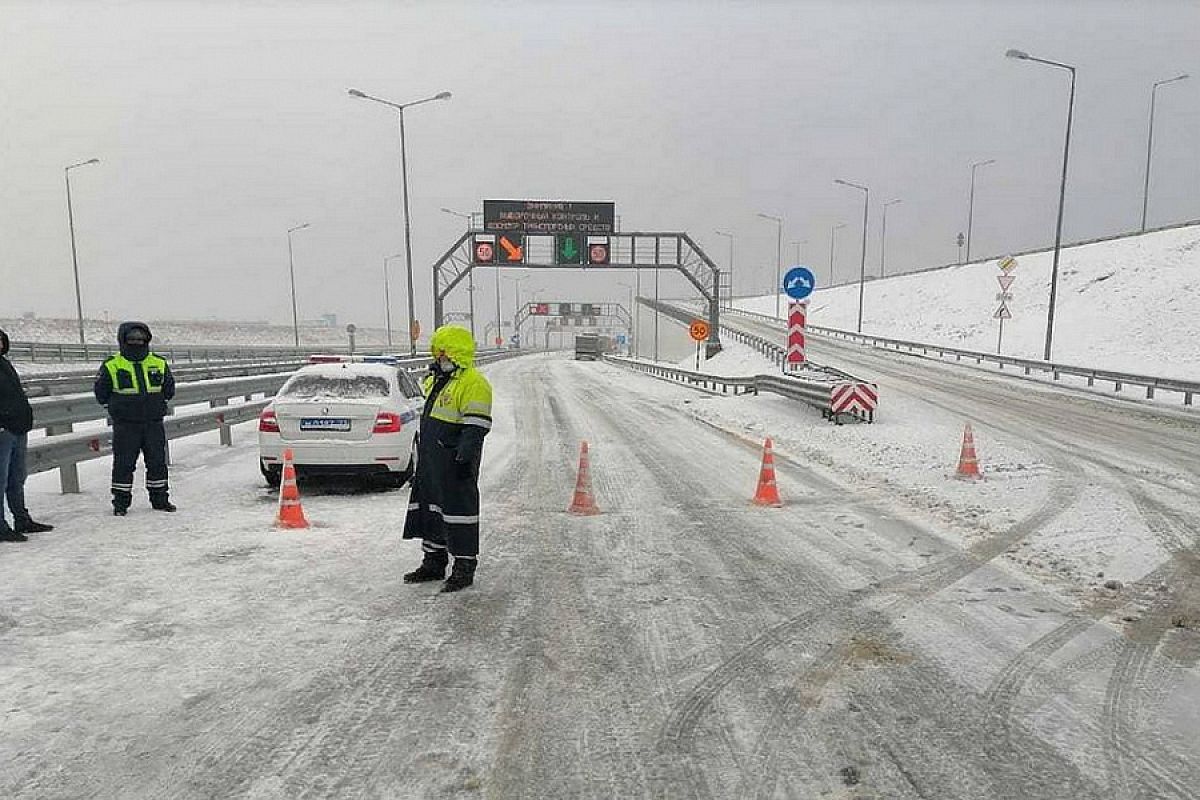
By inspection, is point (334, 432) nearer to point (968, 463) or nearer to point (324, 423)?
point (324, 423)

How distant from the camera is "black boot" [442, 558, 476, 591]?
17.7 feet

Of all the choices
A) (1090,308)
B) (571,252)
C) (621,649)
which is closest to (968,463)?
(621,649)

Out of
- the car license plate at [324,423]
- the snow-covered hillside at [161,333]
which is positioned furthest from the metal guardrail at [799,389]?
the snow-covered hillside at [161,333]

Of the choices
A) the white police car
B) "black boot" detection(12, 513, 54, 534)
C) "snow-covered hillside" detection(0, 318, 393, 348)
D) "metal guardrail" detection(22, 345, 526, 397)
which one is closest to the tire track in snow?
the white police car

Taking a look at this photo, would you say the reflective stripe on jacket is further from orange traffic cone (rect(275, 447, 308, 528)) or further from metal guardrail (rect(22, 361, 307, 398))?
metal guardrail (rect(22, 361, 307, 398))

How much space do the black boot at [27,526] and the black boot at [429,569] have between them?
3.92 metres

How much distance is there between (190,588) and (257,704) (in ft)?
7.20

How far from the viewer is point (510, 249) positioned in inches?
1565

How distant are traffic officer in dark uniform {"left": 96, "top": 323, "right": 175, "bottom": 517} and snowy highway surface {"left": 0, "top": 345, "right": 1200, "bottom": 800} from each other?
0.34 meters

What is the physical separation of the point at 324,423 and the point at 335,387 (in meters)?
0.57

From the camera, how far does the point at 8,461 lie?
259 inches

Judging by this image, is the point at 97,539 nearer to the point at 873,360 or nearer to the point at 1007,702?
the point at 1007,702

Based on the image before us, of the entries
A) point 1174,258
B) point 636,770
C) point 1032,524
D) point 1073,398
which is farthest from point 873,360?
point 636,770

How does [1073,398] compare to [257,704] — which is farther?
[1073,398]
